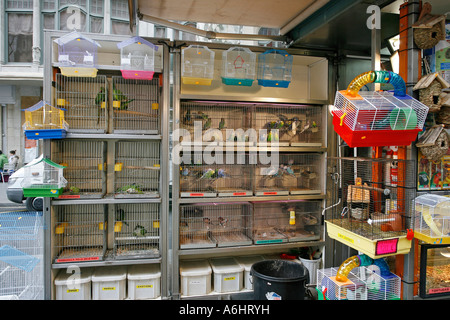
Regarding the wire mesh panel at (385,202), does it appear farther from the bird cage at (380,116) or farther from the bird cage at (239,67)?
the bird cage at (239,67)

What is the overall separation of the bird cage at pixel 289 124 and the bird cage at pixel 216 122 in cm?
17

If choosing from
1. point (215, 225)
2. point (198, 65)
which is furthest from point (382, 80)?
point (215, 225)

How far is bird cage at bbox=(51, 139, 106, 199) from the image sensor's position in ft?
12.0

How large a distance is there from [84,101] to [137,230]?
165 centimetres

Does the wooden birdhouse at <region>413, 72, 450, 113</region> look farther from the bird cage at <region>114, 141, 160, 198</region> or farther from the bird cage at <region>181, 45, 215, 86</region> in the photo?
the bird cage at <region>114, 141, 160, 198</region>

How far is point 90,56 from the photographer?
3.29m

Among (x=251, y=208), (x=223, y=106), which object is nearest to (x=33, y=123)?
(x=223, y=106)

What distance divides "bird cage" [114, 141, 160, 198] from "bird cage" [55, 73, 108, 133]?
15.2 inches

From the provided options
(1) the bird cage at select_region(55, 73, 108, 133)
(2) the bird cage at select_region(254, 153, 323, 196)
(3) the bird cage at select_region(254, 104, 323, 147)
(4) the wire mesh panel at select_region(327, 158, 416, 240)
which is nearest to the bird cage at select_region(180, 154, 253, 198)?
(2) the bird cage at select_region(254, 153, 323, 196)

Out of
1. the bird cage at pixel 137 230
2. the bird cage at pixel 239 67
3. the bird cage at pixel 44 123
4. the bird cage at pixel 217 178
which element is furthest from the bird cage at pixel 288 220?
the bird cage at pixel 44 123

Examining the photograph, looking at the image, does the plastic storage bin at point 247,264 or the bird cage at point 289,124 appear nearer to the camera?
the plastic storage bin at point 247,264

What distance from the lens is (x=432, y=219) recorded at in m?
2.34

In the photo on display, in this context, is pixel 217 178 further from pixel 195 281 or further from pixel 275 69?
pixel 275 69

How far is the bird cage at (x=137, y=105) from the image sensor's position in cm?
365
